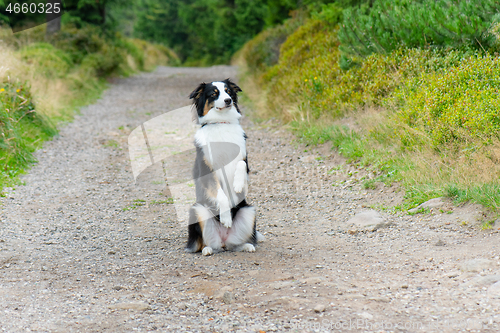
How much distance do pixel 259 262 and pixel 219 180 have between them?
853 mm

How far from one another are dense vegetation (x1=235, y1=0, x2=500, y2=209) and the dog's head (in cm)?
237

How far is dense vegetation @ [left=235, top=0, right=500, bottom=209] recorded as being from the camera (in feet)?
17.4

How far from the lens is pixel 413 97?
6.58 meters

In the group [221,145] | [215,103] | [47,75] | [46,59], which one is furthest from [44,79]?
[221,145]

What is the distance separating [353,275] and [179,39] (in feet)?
145

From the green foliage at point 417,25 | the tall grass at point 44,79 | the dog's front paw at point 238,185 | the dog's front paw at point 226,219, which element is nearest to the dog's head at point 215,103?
the dog's front paw at point 238,185

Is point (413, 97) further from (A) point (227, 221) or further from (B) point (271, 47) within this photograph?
(B) point (271, 47)

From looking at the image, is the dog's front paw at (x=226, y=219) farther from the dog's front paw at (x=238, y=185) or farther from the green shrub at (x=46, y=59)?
the green shrub at (x=46, y=59)

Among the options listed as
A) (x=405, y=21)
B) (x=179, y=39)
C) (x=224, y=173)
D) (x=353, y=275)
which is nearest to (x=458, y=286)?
(x=353, y=275)

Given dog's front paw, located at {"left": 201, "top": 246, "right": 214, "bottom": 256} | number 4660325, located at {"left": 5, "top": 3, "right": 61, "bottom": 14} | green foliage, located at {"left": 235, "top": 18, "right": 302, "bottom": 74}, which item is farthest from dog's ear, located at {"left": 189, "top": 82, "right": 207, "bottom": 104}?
number 4660325, located at {"left": 5, "top": 3, "right": 61, "bottom": 14}

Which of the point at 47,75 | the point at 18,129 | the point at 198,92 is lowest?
the point at 18,129

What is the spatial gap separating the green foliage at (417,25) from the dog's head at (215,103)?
4272mm

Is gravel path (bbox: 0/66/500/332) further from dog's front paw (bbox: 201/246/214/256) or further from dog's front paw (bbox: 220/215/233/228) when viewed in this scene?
dog's front paw (bbox: 220/215/233/228)

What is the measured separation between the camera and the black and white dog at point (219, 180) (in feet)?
14.3
